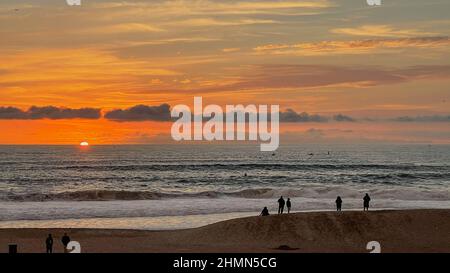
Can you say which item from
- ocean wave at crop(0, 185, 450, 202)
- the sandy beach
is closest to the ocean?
ocean wave at crop(0, 185, 450, 202)

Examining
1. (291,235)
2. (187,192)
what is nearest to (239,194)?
(187,192)

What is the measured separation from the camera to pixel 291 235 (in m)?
33.4

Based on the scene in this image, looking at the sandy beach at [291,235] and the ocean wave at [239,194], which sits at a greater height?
the sandy beach at [291,235]

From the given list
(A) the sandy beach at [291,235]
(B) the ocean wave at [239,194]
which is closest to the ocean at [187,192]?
(B) the ocean wave at [239,194]

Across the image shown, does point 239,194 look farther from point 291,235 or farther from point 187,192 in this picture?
point 291,235

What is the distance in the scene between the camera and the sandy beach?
31562 mm

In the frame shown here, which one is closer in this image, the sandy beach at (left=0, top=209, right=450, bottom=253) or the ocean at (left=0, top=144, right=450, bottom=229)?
the sandy beach at (left=0, top=209, right=450, bottom=253)

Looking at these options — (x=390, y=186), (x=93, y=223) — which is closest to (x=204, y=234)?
(x=93, y=223)

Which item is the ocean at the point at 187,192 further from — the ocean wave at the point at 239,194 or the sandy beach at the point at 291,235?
the sandy beach at the point at 291,235

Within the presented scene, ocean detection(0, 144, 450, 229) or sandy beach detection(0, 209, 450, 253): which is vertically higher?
sandy beach detection(0, 209, 450, 253)

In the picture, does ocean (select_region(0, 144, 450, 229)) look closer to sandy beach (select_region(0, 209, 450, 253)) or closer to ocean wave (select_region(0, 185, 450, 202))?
ocean wave (select_region(0, 185, 450, 202))

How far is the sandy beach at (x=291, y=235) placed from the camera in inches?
1243

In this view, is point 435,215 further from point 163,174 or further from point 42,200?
point 163,174
